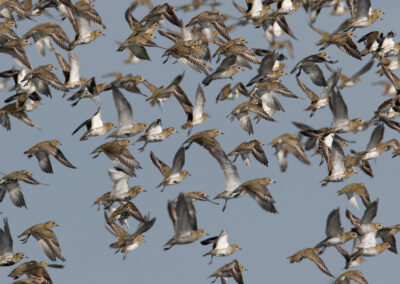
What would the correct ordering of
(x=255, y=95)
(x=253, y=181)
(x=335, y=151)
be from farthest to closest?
(x=255, y=95)
(x=335, y=151)
(x=253, y=181)

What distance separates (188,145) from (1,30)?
9.89m

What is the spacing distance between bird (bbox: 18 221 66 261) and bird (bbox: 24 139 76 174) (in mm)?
2620

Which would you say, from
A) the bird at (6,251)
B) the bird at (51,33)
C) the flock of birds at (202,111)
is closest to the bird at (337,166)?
the flock of birds at (202,111)

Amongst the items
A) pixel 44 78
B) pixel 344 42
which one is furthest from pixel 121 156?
pixel 344 42

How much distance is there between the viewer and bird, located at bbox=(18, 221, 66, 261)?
1859 inches

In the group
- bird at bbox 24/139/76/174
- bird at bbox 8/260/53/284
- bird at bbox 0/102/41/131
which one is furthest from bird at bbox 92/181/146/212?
bird at bbox 0/102/41/131

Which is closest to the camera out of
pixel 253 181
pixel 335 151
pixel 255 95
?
pixel 253 181

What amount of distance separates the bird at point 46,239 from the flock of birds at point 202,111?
0.05 metres

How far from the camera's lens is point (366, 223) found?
47906 millimetres

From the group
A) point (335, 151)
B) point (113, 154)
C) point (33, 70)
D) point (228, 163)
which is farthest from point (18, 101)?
point (335, 151)

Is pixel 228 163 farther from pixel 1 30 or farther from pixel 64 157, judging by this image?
pixel 1 30

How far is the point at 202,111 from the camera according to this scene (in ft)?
Answer: 164

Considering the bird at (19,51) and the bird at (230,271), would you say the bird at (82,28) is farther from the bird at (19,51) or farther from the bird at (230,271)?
the bird at (230,271)

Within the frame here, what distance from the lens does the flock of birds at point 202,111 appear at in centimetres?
4731
